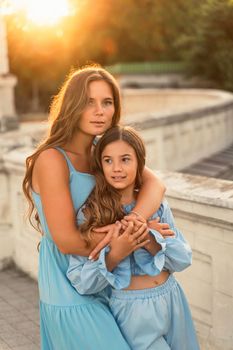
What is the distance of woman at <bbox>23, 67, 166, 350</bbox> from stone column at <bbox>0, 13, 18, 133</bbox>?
51.2 feet

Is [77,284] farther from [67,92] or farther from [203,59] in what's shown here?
[203,59]

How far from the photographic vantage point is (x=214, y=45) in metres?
36.1

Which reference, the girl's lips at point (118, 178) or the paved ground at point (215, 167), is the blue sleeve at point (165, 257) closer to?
the girl's lips at point (118, 178)

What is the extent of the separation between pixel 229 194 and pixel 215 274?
1.65 ft

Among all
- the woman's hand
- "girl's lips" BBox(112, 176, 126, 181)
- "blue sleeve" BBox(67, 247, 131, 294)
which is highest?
"girl's lips" BBox(112, 176, 126, 181)

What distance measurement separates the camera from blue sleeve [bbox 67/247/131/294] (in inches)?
103

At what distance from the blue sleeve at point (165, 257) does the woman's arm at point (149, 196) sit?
0.34 feet

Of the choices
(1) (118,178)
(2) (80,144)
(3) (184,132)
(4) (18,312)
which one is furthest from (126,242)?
(3) (184,132)

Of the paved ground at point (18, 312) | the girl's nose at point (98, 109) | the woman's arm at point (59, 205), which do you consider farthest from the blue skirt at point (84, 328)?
the paved ground at point (18, 312)

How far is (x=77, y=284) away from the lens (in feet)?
8.93

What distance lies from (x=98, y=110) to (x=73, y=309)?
85cm

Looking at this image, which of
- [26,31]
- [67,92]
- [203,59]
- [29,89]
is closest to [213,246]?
[67,92]

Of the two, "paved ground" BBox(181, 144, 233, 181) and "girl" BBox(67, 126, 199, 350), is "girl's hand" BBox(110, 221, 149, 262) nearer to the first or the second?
"girl" BBox(67, 126, 199, 350)

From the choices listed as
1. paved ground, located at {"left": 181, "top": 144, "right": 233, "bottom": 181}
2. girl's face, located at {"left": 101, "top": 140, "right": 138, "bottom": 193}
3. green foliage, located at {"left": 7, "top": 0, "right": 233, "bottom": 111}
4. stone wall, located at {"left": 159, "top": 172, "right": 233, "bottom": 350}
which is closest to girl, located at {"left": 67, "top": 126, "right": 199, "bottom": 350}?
girl's face, located at {"left": 101, "top": 140, "right": 138, "bottom": 193}
